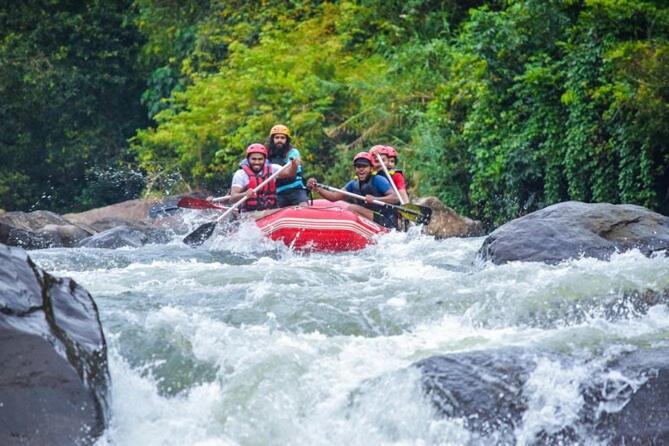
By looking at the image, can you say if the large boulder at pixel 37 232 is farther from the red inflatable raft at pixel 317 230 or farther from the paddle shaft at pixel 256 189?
the red inflatable raft at pixel 317 230

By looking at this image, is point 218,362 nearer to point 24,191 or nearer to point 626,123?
point 626,123

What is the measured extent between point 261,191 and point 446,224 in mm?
2550

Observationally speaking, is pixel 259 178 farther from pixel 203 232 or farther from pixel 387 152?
pixel 387 152

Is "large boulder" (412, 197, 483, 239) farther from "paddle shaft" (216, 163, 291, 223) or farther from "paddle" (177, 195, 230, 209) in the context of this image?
"paddle" (177, 195, 230, 209)

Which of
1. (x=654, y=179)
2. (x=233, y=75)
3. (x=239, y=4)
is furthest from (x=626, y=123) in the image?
(x=239, y=4)

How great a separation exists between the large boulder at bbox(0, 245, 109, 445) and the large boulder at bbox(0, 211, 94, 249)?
8962 millimetres

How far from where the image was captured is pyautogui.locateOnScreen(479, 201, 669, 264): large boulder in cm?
1036

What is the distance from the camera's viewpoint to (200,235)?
1432 cm

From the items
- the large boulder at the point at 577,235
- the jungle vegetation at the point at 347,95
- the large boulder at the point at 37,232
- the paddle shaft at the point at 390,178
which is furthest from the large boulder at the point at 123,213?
the large boulder at the point at 577,235

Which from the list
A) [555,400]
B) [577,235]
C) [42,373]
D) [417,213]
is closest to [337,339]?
[555,400]

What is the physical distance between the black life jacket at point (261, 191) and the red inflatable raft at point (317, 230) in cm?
132

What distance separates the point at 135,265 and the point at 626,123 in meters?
6.19

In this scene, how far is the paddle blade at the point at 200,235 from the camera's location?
1426 centimetres

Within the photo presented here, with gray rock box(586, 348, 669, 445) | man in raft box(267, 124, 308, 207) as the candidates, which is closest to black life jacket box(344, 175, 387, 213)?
man in raft box(267, 124, 308, 207)
